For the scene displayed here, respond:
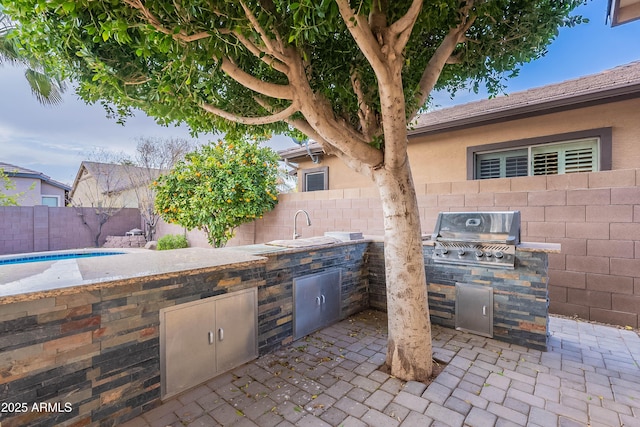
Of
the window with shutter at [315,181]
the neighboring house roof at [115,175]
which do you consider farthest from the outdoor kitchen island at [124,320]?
the neighboring house roof at [115,175]

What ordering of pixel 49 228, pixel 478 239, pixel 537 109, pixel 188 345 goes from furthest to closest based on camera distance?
pixel 49 228, pixel 537 109, pixel 478 239, pixel 188 345

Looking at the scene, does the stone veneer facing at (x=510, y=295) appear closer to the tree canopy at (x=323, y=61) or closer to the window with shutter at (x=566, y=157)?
the tree canopy at (x=323, y=61)

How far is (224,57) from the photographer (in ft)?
8.06

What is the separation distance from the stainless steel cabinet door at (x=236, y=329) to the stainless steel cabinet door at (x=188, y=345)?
0.08 metres

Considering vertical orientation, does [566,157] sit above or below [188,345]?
above

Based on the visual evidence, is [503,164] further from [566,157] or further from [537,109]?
[537,109]

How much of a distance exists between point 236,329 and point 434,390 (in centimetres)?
191

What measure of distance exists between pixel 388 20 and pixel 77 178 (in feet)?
75.2

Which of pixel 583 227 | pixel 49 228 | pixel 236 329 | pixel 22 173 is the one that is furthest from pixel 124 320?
pixel 22 173

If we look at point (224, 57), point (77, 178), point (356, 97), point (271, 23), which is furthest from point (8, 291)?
point (77, 178)

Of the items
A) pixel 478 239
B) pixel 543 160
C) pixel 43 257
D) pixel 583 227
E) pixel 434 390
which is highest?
pixel 543 160

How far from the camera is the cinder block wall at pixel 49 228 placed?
1055cm

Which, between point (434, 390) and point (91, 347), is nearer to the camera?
point (91, 347)

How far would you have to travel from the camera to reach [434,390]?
2.56m
